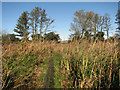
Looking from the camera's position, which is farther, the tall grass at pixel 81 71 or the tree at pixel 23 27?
the tree at pixel 23 27

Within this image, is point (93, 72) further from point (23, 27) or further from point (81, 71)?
point (23, 27)

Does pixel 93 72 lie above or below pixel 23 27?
below

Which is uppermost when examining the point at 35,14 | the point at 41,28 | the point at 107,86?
the point at 35,14

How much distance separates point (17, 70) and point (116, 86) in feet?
7.25

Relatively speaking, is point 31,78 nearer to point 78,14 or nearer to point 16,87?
point 16,87

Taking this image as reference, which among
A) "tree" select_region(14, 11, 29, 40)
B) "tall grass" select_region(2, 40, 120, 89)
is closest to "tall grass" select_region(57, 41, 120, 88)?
"tall grass" select_region(2, 40, 120, 89)

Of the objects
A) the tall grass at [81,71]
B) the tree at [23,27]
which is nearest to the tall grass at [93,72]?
the tall grass at [81,71]

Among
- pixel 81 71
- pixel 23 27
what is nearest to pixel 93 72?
pixel 81 71

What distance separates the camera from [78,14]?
73.2ft

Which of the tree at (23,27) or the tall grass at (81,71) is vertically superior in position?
the tree at (23,27)

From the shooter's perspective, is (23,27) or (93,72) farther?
(23,27)

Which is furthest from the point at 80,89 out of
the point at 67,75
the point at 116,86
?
the point at 116,86

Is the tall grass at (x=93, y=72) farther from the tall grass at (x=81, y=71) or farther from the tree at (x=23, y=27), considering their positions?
the tree at (x=23, y=27)

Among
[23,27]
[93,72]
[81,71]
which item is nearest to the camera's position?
[93,72]
